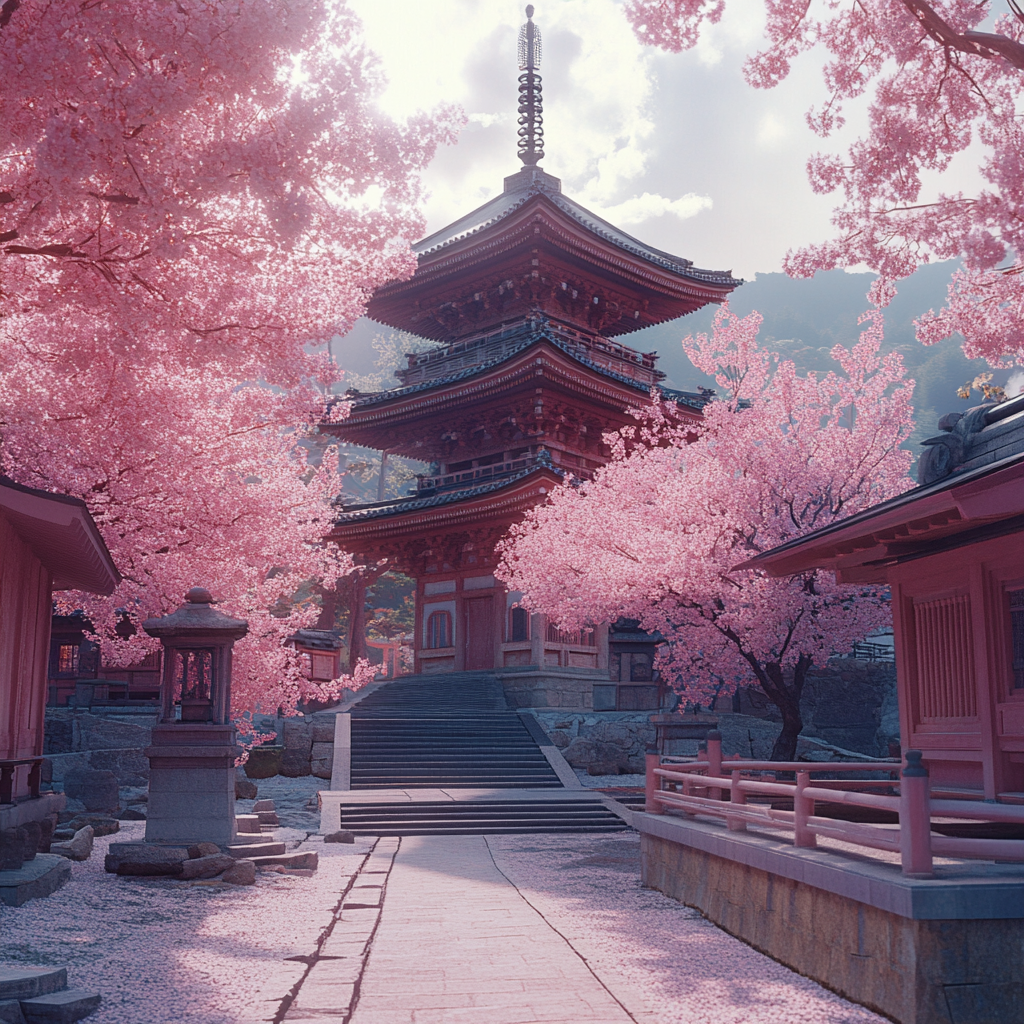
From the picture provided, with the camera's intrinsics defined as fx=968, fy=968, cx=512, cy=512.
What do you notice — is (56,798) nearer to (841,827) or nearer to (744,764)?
(744,764)

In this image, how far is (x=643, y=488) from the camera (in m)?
20.3

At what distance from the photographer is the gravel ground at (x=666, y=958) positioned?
5312 millimetres

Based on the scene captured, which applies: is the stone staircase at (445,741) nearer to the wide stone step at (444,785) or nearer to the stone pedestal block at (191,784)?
the wide stone step at (444,785)

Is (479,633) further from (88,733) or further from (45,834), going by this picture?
(45,834)

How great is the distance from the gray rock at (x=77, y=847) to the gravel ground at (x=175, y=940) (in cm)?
23

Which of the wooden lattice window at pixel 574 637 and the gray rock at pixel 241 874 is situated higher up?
the wooden lattice window at pixel 574 637

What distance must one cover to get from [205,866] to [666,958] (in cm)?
535

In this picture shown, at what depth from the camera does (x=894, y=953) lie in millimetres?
5051

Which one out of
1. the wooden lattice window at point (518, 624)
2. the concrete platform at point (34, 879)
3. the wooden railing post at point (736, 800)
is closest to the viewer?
the concrete platform at point (34, 879)

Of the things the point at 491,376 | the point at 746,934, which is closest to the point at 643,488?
the point at 491,376

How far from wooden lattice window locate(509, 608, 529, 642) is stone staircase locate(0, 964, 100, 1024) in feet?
68.9

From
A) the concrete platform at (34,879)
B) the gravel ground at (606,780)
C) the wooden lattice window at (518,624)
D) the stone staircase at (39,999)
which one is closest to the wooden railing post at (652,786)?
the concrete platform at (34,879)

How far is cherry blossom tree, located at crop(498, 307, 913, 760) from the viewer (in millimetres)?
16125

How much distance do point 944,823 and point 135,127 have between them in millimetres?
8674
